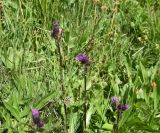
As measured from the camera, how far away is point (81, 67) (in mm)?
2387

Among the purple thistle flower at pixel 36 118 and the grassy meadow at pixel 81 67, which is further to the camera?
the grassy meadow at pixel 81 67

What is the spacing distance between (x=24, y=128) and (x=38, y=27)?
914 millimetres

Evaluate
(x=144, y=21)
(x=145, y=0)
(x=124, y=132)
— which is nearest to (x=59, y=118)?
(x=124, y=132)

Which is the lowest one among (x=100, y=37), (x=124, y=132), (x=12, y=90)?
(x=124, y=132)

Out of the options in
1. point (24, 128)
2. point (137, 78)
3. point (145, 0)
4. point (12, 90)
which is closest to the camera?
point (24, 128)

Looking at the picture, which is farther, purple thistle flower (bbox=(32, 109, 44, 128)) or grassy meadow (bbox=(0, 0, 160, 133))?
grassy meadow (bbox=(0, 0, 160, 133))

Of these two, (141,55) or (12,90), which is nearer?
(12,90)

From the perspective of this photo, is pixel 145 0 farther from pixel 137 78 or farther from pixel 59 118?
pixel 59 118

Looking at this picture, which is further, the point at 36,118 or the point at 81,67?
the point at 81,67

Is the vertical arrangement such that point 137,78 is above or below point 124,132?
above

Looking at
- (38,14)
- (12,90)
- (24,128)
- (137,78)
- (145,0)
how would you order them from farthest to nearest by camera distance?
(145,0) → (38,14) → (137,78) → (12,90) → (24,128)

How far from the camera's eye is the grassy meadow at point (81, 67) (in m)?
1.92

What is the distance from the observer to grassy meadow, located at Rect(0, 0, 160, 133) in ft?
6.29

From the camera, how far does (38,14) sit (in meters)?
2.78
